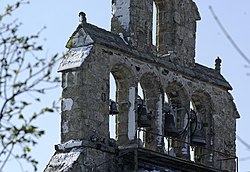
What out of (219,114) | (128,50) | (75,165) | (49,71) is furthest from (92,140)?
(49,71)

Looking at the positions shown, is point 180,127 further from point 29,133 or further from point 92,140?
point 29,133

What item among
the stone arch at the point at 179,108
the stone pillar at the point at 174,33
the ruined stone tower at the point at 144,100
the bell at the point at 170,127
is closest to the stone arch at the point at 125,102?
the ruined stone tower at the point at 144,100

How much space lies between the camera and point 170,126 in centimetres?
2250

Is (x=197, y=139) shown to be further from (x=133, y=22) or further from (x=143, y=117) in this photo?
(x=133, y=22)

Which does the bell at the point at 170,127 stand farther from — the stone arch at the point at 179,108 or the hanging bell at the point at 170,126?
the stone arch at the point at 179,108

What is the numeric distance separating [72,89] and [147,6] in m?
2.61

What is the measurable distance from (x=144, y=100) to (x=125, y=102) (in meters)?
0.89

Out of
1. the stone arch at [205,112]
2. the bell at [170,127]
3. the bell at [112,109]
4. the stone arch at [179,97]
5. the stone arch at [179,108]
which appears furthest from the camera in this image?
the stone arch at [205,112]

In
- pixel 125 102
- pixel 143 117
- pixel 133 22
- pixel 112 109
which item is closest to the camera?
pixel 112 109

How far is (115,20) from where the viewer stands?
22.4 meters

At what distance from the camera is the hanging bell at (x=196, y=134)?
23.3 metres

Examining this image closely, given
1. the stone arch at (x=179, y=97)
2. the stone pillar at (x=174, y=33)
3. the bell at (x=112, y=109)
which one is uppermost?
the stone pillar at (x=174, y=33)

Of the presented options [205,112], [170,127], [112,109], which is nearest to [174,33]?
[205,112]

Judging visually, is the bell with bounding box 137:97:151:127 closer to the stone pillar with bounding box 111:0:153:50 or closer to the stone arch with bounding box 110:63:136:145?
the stone arch with bounding box 110:63:136:145
